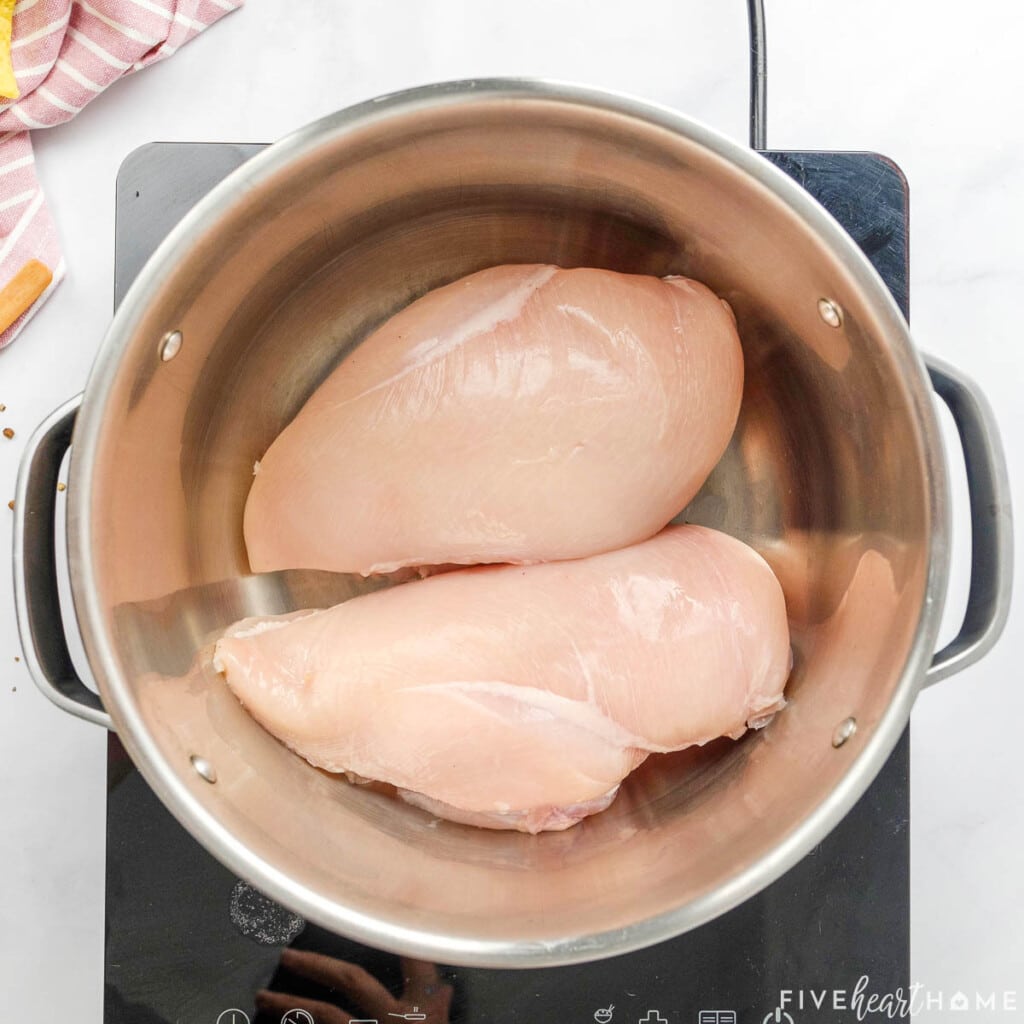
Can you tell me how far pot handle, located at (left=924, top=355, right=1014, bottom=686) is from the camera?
0.77 m

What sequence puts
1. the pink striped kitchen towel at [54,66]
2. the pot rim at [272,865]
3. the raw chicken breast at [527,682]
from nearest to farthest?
the pot rim at [272,865]
the raw chicken breast at [527,682]
the pink striped kitchen towel at [54,66]

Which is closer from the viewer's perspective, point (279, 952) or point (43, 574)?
point (43, 574)

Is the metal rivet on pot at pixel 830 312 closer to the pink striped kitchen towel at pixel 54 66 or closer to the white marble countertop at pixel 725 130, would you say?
the white marble countertop at pixel 725 130

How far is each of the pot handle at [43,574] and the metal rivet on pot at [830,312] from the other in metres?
0.60

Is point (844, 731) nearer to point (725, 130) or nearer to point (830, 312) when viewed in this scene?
point (830, 312)

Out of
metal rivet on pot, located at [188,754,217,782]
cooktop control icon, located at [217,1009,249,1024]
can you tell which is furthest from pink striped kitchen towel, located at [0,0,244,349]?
cooktop control icon, located at [217,1009,249,1024]

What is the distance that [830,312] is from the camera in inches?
31.3

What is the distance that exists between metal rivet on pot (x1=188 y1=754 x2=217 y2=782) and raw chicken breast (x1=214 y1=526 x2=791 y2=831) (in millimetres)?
74

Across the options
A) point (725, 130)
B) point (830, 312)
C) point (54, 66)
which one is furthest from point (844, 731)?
point (54, 66)

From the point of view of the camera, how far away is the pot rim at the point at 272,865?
2.33 feet

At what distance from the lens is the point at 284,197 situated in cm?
77

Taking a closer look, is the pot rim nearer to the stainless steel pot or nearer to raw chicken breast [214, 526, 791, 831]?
the stainless steel pot

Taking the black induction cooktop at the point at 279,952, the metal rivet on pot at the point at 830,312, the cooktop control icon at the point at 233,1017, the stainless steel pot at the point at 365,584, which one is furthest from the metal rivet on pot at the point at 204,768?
the metal rivet on pot at the point at 830,312

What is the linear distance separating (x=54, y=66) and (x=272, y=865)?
0.87 m
